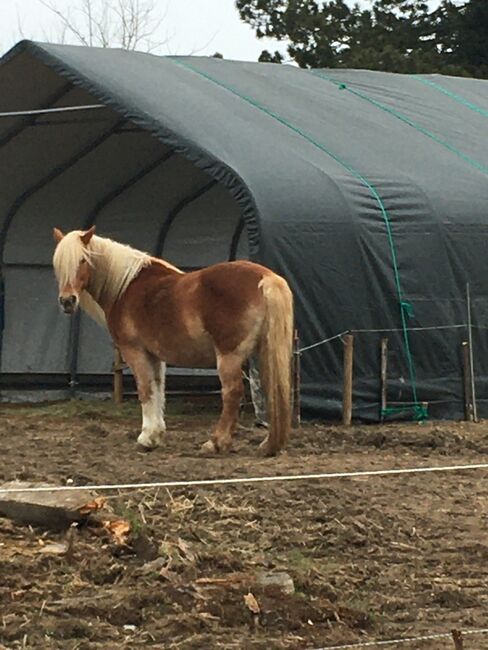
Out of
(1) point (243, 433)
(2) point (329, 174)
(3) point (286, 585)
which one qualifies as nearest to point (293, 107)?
(2) point (329, 174)

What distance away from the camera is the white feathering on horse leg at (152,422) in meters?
10.8

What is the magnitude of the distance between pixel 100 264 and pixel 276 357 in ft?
6.05

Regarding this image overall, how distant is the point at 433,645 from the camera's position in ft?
18.1

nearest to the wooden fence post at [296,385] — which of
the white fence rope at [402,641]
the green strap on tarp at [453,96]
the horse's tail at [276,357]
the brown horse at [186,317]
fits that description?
the brown horse at [186,317]

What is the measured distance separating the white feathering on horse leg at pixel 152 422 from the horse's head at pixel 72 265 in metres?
0.92

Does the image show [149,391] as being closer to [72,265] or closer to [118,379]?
[72,265]

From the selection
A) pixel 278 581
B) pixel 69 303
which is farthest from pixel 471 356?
pixel 278 581

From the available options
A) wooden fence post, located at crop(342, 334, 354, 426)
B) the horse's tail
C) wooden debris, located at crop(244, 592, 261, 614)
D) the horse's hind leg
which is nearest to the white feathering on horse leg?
the horse's hind leg

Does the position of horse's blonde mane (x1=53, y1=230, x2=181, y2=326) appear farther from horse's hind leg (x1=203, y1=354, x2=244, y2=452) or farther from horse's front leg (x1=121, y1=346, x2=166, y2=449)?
horse's hind leg (x1=203, y1=354, x2=244, y2=452)

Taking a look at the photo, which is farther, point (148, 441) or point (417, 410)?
point (417, 410)

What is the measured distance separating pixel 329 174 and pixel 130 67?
2328 mm

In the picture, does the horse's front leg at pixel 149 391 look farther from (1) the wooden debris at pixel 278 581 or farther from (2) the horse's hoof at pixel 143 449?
(1) the wooden debris at pixel 278 581

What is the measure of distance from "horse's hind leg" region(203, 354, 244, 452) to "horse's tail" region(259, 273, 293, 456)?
283 millimetres

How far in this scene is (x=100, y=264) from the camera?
1116cm
